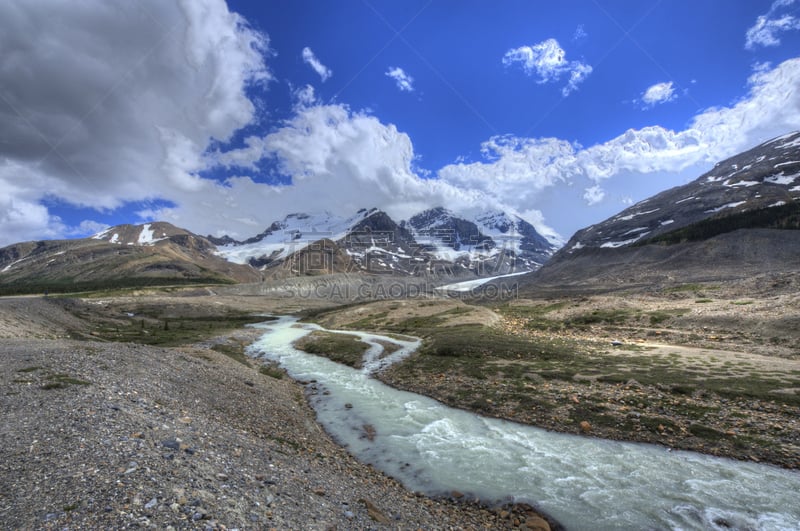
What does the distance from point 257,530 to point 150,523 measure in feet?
9.54

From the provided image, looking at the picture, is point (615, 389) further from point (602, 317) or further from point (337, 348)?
point (602, 317)

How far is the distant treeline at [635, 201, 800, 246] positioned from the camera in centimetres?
16112

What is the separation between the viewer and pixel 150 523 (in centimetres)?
916

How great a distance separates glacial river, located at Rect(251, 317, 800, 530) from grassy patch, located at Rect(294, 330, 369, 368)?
2449 centimetres

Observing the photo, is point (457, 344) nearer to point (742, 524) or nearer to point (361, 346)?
point (361, 346)

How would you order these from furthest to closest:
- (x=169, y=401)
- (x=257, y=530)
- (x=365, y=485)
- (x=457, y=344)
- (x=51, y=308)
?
(x=51, y=308)
(x=457, y=344)
(x=169, y=401)
(x=365, y=485)
(x=257, y=530)

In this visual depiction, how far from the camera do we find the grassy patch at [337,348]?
54.2m

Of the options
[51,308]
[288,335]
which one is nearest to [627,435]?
[288,335]

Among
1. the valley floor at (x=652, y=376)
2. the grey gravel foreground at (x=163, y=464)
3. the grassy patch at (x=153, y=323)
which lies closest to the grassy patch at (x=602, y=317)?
the valley floor at (x=652, y=376)

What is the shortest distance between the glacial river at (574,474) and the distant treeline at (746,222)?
210m

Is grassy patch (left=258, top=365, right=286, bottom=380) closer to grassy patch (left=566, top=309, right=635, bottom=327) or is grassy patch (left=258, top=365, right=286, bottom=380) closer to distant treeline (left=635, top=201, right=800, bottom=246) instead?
grassy patch (left=566, top=309, right=635, bottom=327)

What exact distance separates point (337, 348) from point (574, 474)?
4701 centimetres

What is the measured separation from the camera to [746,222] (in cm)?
17425

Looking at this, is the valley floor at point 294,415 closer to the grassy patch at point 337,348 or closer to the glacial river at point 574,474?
the glacial river at point 574,474
